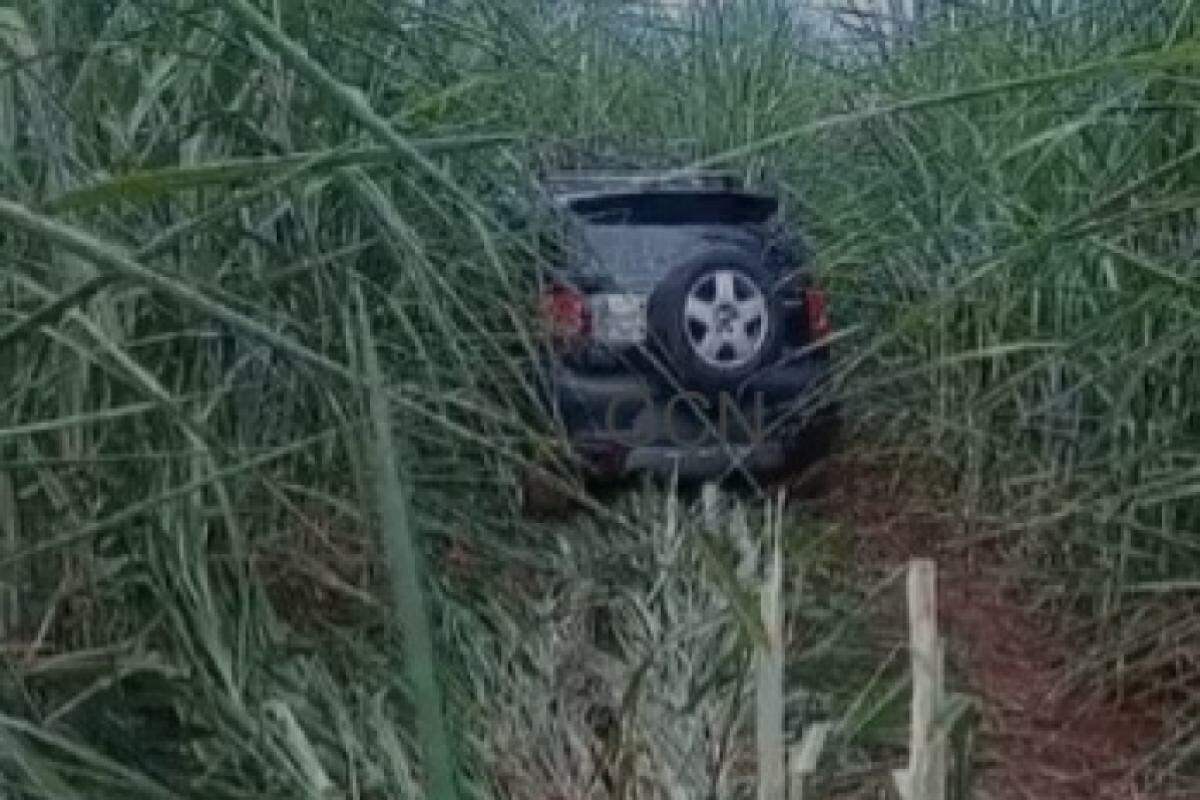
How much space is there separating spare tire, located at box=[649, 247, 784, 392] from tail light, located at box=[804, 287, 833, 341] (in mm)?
140

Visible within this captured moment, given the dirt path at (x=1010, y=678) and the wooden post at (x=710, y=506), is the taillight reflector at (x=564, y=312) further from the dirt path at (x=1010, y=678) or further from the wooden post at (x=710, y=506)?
the dirt path at (x=1010, y=678)

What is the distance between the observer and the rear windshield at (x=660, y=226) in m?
3.35

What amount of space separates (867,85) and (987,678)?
5.24 feet

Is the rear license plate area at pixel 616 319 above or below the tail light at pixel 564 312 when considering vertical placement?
below

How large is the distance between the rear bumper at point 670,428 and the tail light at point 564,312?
9 centimetres

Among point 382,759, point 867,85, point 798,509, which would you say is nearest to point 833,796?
point 382,759

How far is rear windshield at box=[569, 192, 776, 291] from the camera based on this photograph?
335 cm

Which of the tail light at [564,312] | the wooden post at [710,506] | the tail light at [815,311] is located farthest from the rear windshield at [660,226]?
the wooden post at [710,506]

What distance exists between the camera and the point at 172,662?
1.60m

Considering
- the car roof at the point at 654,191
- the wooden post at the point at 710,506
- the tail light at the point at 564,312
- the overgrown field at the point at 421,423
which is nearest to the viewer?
the overgrown field at the point at 421,423

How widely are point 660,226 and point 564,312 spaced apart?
770mm

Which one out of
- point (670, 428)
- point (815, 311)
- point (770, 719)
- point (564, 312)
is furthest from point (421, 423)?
point (815, 311)

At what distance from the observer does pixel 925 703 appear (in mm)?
991

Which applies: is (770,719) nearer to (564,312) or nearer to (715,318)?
(564,312)
